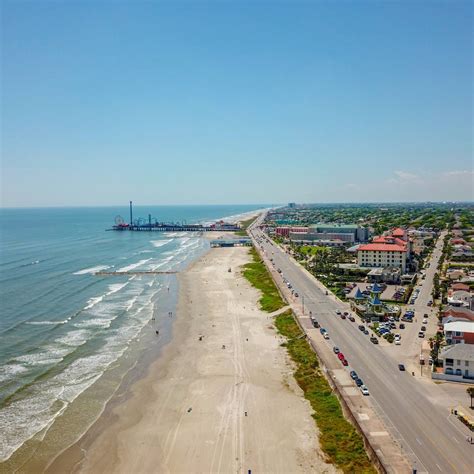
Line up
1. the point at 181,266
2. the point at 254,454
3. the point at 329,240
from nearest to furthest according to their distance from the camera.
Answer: the point at 254,454
the point at 181,266
the point at 329,240

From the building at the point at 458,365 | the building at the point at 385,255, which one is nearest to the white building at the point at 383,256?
the building at the point at 385,255

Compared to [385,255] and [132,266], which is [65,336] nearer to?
[132,266]

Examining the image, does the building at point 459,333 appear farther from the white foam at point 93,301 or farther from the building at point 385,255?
the white foam at point 93,301

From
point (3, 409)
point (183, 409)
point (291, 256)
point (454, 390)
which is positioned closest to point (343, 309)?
point (454, 390)

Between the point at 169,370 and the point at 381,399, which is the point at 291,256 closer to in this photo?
the point at 169,370

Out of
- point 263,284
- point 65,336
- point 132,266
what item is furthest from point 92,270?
point 65,336

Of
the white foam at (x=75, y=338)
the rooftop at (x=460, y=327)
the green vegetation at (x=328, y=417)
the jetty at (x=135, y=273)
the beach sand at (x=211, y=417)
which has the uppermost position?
the rooftop at (x=460, y=327)

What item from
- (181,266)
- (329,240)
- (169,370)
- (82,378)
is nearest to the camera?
(82,378)
